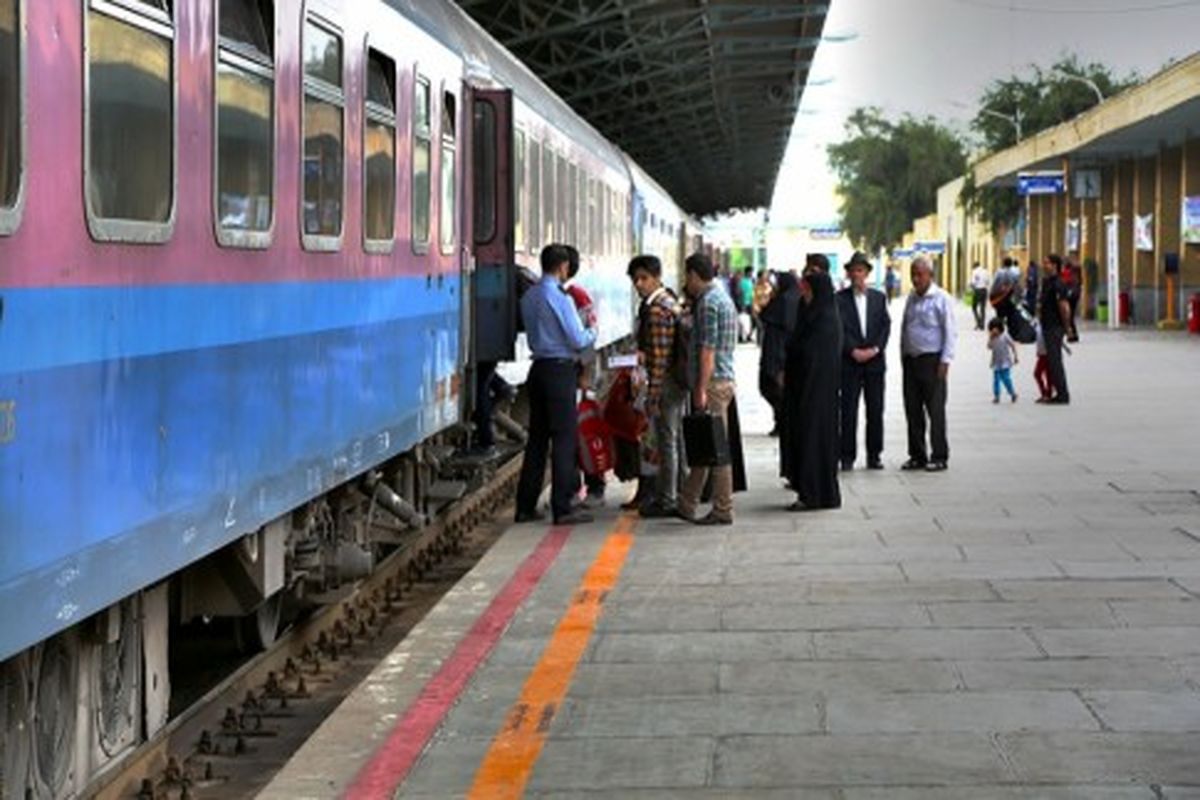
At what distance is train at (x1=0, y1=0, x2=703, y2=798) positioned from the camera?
4.75 meters

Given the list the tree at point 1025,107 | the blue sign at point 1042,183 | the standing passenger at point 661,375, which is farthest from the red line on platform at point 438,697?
the tree at point 1025,107

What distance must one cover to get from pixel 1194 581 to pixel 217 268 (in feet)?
17.8

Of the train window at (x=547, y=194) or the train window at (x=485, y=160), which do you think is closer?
the train window at (x=485, y=160)

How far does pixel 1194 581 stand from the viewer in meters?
9.46

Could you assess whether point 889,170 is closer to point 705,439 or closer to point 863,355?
point 863,355

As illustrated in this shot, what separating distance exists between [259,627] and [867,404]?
7679mm

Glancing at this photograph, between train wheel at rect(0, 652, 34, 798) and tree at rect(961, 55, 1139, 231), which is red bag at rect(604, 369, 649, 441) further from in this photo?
tree at rect(961, 55, 1139, 231)

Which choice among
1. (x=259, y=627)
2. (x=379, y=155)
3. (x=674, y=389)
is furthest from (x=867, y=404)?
(x=259, y=627)

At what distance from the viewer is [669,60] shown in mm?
44750

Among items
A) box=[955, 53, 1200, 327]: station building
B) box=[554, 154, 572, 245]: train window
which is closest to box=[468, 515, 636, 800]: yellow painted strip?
box=[554, 154, 572, 245]: train window

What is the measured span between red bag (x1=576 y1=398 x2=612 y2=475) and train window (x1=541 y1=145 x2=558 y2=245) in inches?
160

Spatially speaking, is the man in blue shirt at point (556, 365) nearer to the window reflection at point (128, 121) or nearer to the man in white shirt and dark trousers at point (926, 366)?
the man in white shirt and dark trousers at point (926, 366)

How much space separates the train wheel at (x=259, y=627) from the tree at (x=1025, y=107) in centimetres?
6176

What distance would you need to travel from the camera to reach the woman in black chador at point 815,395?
40.4 feet
